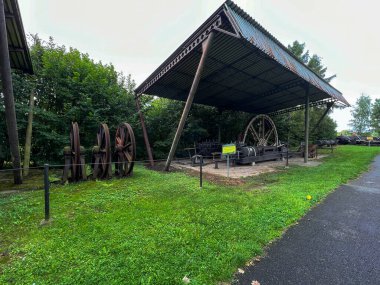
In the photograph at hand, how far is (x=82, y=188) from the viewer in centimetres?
474

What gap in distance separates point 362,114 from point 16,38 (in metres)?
59.4

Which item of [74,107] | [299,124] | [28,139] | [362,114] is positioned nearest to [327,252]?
[28,139]

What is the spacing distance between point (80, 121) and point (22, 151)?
2.46m

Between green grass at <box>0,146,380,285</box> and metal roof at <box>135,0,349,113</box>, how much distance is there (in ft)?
14.7

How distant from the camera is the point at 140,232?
8.46 ft

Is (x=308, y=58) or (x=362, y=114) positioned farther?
(x=362, y=114)

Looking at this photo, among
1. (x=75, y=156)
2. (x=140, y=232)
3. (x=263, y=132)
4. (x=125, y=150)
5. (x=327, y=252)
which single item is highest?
(x=263, y=132)

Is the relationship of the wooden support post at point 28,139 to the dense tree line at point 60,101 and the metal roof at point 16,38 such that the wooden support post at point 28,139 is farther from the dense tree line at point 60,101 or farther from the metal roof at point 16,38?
the metal roof at point 16,38

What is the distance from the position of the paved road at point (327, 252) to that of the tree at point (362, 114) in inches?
2147

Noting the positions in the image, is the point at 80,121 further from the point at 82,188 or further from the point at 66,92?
the point at 82,188

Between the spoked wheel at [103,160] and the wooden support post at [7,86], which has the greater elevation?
the wooden support post at [7,86]

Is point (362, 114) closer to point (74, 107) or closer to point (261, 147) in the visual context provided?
point (261, 147)

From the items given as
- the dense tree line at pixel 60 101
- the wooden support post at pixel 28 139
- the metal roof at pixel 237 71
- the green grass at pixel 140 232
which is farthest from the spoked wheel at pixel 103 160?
the metal roof at pixel 237 71

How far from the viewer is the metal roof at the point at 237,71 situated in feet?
19.5
